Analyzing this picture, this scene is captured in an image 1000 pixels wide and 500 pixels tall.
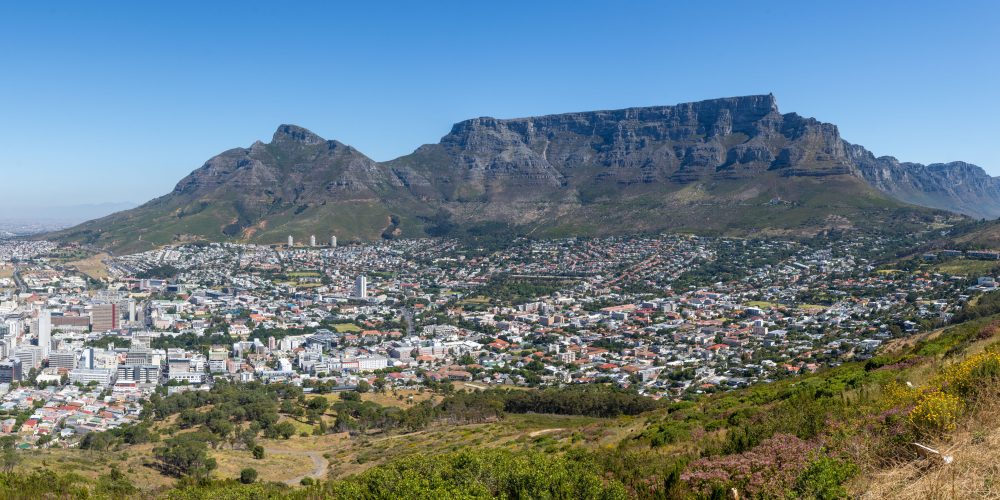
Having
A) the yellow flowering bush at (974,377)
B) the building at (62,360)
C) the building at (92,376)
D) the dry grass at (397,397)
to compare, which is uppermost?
the yellow flowering bush at (974,377)

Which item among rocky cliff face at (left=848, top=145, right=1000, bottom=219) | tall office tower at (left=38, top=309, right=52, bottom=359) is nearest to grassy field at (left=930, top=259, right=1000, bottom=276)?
tall office tower at (left=38, top=309, right=52, bottom=359)

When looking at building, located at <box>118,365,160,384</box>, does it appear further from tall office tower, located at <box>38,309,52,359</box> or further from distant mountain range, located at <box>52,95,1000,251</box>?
distant mountain range, located at <box>52,95,1000,251</box>

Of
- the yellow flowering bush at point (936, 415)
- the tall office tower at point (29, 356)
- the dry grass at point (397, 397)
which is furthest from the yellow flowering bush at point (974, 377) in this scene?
the tall office tower at point (29, 356)

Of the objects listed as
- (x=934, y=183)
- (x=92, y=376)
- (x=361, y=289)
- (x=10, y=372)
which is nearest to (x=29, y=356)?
(x=10, y=372)

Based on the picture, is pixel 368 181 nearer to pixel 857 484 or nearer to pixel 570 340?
pixel 570 340

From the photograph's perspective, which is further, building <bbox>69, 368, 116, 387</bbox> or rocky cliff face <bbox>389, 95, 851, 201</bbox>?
rocky cliff face <bbox>389, 95, 851, 201</bbox>

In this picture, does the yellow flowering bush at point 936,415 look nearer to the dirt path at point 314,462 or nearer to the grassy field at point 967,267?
the dirt path at point 314,462

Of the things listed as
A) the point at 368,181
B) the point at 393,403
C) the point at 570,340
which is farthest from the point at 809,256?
the point at 368,181
